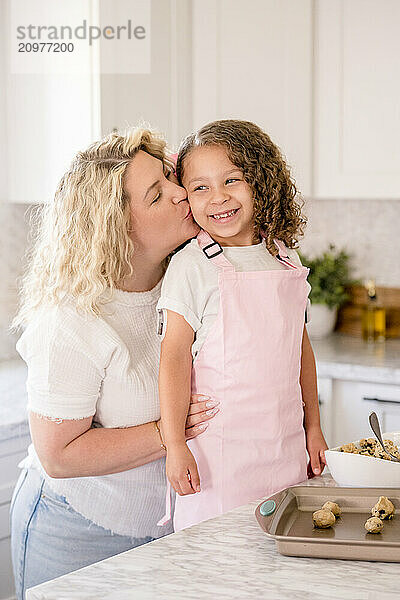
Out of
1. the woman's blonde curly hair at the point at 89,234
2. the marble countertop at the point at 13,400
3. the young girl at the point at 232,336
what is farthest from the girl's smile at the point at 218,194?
the marble countertop at the point at 13,400

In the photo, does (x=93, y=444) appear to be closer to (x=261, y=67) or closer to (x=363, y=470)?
(x=363, y=470)

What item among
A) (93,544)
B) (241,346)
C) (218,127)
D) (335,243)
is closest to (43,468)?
(93,544)

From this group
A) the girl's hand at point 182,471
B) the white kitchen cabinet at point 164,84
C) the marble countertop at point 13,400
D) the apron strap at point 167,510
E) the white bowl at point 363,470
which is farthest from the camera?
the white kitchen cabinet at point 164,84

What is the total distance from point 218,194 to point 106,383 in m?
0.42

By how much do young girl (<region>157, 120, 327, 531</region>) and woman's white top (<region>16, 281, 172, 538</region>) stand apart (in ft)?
0.27

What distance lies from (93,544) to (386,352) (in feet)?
5.25

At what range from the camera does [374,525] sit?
1.19 m

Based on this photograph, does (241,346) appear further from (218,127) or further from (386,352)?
(386,352)

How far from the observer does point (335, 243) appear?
3.50m

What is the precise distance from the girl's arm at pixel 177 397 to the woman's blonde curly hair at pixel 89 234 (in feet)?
0.47

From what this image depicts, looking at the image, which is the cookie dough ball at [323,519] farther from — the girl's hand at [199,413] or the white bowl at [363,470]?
the girl's hand at [199,413]

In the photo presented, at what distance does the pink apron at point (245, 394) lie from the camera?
1620 millimetres

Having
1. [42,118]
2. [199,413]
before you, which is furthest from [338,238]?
[199,413]

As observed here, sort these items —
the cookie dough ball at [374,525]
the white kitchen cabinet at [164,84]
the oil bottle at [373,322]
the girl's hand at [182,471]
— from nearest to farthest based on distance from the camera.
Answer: the cookie dough ball at [374,525] → the girl's hand at [182,471] → the white kitchen cabinet at [164,84] → the oil bottle at [373,322]
